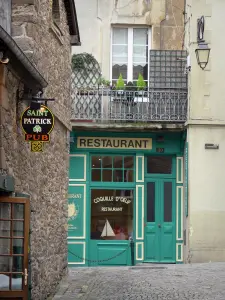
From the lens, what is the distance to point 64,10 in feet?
44.5

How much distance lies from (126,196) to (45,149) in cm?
802

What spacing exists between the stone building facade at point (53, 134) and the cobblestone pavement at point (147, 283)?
0.54 meters

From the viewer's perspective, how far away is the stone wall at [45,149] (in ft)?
30.7

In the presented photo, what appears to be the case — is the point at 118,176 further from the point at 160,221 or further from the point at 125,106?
the point at 125,106

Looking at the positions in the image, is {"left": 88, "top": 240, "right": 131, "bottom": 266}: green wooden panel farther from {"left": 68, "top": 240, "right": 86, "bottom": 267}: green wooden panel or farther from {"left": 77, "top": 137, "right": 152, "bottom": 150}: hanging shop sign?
{"left": 77, "top": 137, "right": 152, "bottom": 150}: hanging shop sign

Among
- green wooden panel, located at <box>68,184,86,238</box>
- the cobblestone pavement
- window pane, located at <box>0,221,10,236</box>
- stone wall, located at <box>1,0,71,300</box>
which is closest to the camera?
window pane, located at <box>0,221,10,236</box>

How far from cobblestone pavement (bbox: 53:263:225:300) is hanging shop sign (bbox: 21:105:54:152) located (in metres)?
3.64

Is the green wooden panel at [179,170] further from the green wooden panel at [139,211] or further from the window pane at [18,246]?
the window pane at [18,246]

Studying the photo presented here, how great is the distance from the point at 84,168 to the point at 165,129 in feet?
8.23

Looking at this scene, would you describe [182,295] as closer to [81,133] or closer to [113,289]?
[113,289]

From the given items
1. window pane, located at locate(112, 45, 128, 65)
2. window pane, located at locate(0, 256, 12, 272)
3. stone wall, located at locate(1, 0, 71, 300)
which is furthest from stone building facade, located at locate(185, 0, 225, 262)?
window pane, located at locate(0, 256, 12, 272)

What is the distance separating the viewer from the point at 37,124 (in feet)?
30.6

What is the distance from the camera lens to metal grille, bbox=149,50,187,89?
19562mm

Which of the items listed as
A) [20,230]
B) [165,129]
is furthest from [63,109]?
[165,129]
